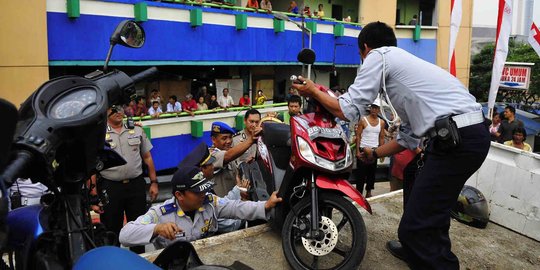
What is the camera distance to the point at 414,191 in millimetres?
2664

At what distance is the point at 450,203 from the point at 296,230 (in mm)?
979

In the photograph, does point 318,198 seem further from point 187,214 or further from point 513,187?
point 513,187

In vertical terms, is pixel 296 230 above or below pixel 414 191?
below

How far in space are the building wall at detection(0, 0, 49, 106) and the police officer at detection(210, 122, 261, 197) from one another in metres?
7.67

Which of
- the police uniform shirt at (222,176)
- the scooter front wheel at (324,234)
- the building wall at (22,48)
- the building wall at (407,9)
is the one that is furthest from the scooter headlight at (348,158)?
the building wall at (407,9)

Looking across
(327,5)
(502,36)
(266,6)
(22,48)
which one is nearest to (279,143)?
(502,36)

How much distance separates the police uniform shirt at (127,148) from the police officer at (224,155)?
0.89 metres

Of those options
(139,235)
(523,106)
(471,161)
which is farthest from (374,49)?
(523,106)

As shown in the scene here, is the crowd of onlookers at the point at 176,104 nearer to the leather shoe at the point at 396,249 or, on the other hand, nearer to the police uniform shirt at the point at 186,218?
the police uniform shirt at the point at 186,218

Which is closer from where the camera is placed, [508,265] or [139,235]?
[139,235]

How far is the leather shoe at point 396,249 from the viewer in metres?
3.33

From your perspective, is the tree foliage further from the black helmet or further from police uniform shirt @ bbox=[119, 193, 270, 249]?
police uniform shirt @ bbox=[119, 193, 270, 249]

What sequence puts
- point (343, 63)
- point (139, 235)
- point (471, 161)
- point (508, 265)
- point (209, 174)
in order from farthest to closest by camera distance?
point (343, 63) → point (209, 174) → point (508, 265) → point (139, 235) → point (471, 161)

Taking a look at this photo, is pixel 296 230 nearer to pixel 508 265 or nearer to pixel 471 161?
pixel 471 161
